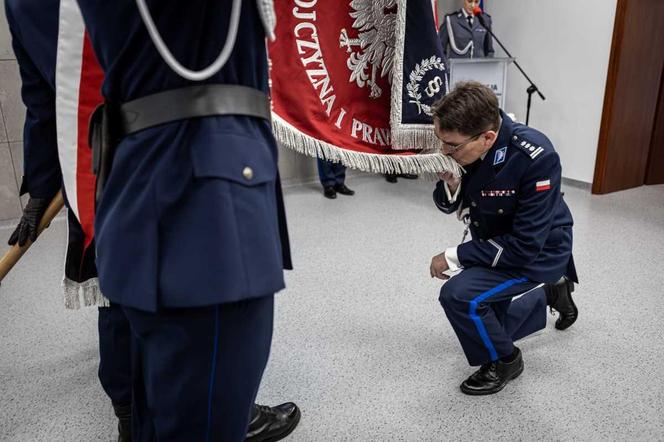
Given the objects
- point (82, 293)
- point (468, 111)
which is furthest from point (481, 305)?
point (82, 293)

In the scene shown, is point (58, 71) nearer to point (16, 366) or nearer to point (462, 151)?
point (462, 151)

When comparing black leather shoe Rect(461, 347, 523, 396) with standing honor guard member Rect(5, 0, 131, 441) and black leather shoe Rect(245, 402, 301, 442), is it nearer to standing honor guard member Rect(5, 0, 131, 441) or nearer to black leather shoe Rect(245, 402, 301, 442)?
black leather shoe Rect(245, 402, 301, 442)

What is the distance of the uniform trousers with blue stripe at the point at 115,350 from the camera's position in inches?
44.0

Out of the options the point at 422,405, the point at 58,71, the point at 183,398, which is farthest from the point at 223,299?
the point at 422,405

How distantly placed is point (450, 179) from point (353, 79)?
0.49 m

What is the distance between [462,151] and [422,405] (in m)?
0.73

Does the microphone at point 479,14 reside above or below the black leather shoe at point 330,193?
above

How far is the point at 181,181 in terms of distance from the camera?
62 cm

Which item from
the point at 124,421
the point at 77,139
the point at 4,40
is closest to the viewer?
the point at 77,139

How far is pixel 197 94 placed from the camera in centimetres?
63

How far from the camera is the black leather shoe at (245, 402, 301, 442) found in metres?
1.30

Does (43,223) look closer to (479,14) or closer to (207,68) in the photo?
(207,68)

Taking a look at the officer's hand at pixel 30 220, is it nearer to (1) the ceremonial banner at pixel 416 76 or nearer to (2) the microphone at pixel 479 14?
(1) the ceremonial banner at pixel 416 76

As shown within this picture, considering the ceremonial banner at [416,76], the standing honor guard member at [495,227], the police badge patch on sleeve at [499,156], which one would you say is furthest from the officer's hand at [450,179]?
the ceremonial banner at [416,76]
